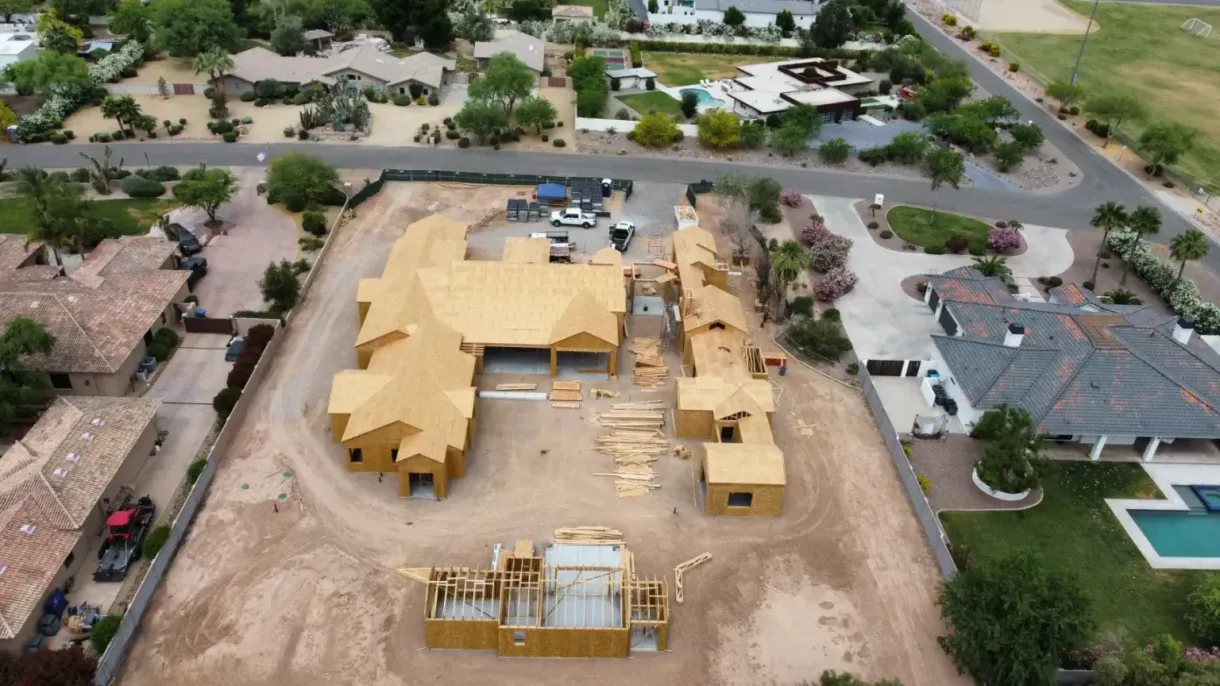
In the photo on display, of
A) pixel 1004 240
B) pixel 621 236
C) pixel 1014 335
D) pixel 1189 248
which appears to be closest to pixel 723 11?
pixel 1004 240

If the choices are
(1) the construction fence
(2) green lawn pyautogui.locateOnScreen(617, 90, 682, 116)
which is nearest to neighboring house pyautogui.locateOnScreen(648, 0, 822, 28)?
(2) green lawn pyautogui.locateOnScreen(617, 90, 682, 116)

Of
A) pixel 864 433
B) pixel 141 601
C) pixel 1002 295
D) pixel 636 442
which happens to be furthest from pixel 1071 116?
pixel 141 601

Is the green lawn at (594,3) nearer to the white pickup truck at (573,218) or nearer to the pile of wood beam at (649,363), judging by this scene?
the white pickup truck at (573,218)

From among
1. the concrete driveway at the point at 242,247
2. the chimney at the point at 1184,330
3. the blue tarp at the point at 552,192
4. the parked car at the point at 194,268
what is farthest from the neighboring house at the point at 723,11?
the chimney at the point at 1184,330

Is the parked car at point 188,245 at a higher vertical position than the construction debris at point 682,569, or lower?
higher

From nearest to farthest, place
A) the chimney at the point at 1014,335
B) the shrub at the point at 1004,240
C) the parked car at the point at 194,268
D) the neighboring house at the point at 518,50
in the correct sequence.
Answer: the chimney at the point at 1014,335 < the parked car at the point at 194,268 < the shrub at the point at 1004,240 < the neighboring house at the point at 518,50

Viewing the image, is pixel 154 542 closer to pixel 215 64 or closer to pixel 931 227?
pixel 931 227
